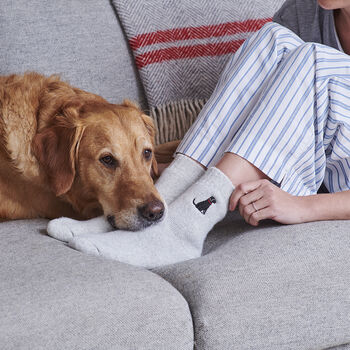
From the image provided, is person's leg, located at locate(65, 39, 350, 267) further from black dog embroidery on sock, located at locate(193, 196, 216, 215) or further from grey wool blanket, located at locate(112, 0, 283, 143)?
grey wool blanket, located at locate(112, 0, 283, 143)

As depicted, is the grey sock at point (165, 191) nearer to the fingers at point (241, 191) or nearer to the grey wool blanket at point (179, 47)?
the fingers at point (241, 191)

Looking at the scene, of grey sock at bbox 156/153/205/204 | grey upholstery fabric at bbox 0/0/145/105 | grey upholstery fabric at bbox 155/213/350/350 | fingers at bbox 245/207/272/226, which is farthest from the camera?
grey upholstery fabric at bbox 0/0/145/105

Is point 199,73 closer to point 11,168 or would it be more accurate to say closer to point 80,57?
point 80,57

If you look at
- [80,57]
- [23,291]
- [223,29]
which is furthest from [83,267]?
[223,29]

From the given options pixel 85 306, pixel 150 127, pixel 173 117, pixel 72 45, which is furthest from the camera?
pixel 173 117

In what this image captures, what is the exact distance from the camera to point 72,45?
2.16 meters

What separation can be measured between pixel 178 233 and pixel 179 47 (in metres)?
1.05

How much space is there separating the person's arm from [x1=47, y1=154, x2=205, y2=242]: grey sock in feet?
0.59

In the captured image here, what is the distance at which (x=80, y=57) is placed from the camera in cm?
217

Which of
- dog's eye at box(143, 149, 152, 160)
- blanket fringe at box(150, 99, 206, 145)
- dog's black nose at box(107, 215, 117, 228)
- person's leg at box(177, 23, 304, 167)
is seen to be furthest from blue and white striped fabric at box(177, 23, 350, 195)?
blanket fringe at box(150, 99, 206, 145)

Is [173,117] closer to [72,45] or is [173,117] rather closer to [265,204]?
[72,45]

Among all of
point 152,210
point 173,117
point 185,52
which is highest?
point 185,52

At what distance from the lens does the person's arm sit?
1.56m

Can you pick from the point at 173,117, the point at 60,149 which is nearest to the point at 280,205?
the point at 60,149
